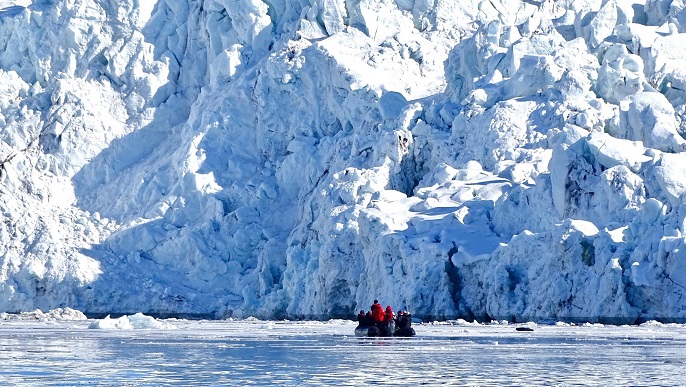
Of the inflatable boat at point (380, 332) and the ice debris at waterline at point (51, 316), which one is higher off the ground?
the ice debris at waterline at point (51, 316)

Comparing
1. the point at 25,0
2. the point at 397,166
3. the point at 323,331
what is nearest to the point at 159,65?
the point at 25,0

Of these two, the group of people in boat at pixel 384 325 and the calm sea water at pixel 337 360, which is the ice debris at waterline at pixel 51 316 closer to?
the calm sea water at pixel 337 360

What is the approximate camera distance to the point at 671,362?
60.4ft

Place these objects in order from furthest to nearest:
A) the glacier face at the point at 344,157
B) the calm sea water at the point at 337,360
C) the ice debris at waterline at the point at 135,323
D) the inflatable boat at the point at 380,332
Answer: the glacier face at the point at 344,157 → the ice debris at waterline at the point at 135,323 → the inflatable boat at the point at 380,332 → the calm sea water at the point at 337,360

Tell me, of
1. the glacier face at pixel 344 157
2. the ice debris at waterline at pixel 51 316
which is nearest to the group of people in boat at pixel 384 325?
the glacier face at pixel 344 157

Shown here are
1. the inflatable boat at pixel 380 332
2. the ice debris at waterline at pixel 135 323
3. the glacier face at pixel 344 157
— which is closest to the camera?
the inflatable boat at pixel 380 332

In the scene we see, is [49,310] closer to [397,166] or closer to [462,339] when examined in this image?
[397,166]

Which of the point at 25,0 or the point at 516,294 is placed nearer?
the point at 516,294

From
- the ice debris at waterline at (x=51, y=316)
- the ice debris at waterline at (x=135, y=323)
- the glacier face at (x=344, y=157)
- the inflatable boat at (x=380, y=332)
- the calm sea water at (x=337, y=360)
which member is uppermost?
the glacier face at (x=344, y=157)

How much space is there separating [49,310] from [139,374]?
35765mm

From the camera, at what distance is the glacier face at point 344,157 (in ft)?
133

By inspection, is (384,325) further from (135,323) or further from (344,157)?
(344,157)

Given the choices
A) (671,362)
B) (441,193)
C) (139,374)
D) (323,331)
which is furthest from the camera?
(441,193)

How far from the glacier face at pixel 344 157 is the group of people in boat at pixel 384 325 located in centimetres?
932
